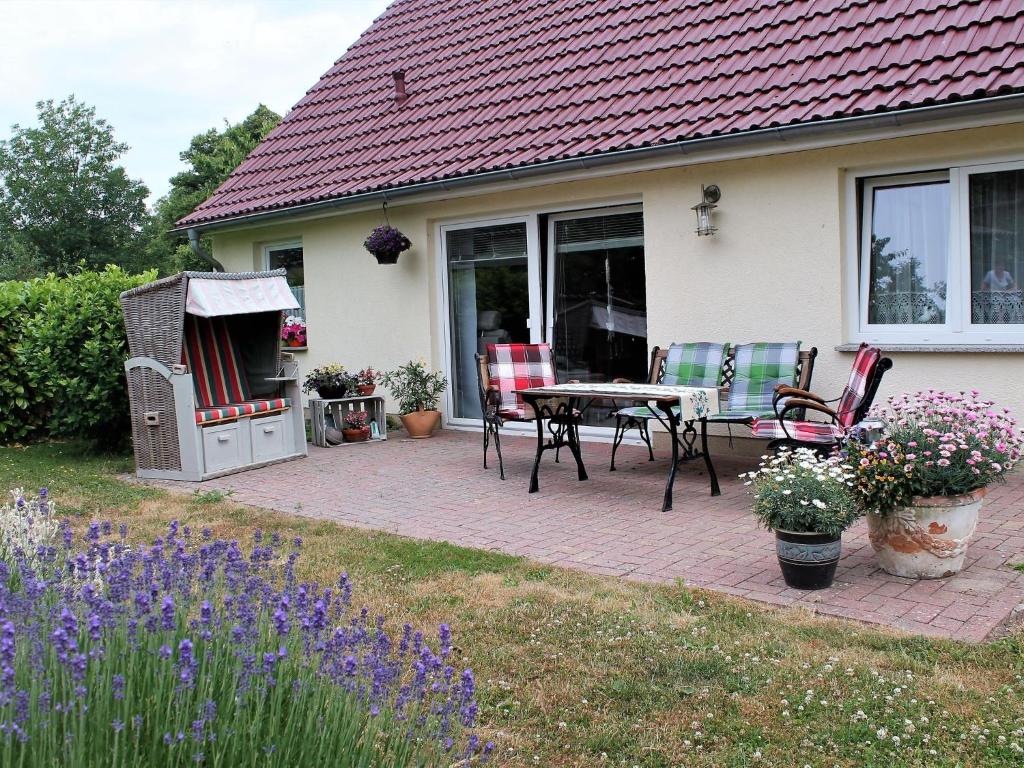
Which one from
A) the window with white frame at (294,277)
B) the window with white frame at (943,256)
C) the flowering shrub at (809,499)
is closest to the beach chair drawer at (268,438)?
the window with white frame at (294,277)

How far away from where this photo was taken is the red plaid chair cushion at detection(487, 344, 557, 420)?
26.8 ft

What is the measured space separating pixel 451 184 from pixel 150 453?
12.7 feet

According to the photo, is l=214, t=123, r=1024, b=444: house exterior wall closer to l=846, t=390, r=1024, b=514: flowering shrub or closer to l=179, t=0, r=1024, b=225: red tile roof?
l=179, t=0, r=1024, b=225: red tile roof

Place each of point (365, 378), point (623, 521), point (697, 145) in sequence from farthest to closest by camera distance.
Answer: point (365, 378) < point (697, 145) < point (623, 521)

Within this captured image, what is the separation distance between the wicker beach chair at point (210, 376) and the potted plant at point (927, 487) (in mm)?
5510

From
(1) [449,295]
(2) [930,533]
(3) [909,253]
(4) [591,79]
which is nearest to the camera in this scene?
(2) [930,533]

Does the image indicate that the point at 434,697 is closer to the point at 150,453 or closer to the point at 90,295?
the point at 150,453

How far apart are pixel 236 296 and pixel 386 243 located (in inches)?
91.0

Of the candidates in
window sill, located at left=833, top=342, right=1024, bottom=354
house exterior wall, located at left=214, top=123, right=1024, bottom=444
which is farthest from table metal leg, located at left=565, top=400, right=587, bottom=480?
window sill, located at left=833, top=342, right=1024, bottom=354

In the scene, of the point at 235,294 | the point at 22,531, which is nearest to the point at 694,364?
the point at 235,294

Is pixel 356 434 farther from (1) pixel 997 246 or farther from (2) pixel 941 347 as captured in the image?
(1) pixel 997 246

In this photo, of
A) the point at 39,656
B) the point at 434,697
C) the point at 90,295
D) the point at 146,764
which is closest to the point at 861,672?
the point at 434,697

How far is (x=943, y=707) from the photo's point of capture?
10.5 feet

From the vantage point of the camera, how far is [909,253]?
751cm
